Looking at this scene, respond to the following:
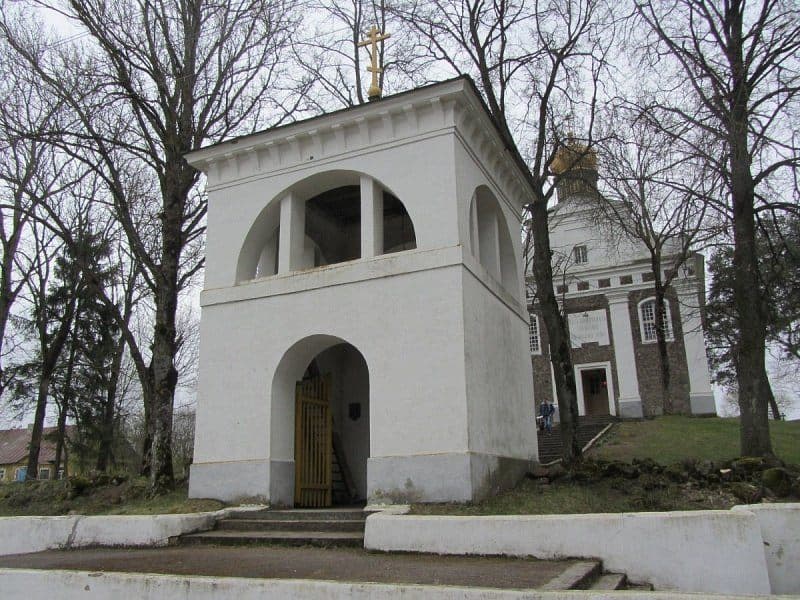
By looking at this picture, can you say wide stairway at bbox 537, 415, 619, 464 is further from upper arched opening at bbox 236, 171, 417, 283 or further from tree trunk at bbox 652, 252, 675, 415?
upper arched opening at bbox 236, 171, 417, 283

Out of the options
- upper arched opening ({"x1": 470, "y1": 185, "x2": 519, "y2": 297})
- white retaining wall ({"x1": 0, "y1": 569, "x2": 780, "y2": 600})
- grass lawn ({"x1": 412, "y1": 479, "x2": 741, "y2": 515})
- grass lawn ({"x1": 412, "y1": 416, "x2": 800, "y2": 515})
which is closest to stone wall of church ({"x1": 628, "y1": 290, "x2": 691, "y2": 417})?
upper arched opening ({"x1": 470, "y1": 185, "x2": 519, "y2": 297})

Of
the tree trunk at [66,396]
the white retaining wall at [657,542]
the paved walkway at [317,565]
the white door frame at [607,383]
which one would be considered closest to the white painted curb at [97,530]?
the paved walkway at [317,565]

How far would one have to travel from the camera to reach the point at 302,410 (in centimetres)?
1198

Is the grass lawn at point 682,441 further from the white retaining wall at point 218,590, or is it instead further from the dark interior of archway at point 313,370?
the white retaining wall at point 218,590

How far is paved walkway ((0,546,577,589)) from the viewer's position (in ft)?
20.1

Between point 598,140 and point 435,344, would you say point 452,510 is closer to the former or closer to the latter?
point 435,344

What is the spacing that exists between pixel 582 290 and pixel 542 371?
4651 millimetres

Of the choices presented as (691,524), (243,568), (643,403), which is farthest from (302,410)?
(643,403)

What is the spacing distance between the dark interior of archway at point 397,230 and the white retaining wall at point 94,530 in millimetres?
6996

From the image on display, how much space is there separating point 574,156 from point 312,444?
981 cm

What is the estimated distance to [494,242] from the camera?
13.5 m

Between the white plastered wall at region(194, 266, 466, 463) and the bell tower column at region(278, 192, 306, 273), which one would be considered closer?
the white plastered wall at region(194, 266, 466, 463)

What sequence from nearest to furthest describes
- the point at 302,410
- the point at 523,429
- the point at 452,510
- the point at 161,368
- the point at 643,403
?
the point at 452,510 → the point at 302,410 → the point at 523,429 → the point at 161,368 → the point at 643,403

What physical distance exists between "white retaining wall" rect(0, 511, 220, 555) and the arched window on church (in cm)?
2689
